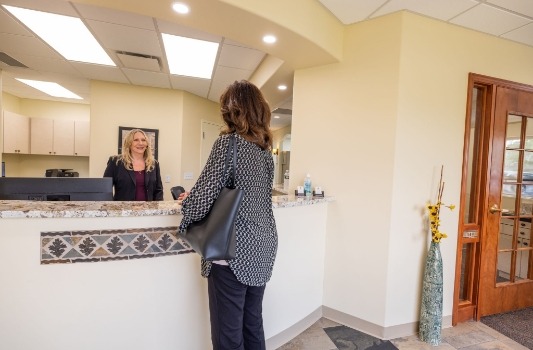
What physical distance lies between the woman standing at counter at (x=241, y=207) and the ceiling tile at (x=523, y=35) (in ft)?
7.73

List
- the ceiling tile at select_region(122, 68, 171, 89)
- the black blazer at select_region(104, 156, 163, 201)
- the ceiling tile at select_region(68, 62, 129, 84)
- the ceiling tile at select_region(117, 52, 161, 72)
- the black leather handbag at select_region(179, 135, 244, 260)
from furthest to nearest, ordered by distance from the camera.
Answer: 1. the ceiling tile at select_region(122, 68, 171, 89)
2. the ceiling tile at select_region(68, 62, 129, 84)
3. the ceiling tile at select_region(117, 52, 161, 72)
4. the black blazer at select_region(104, 156, 163, 201)
5. the black leather handbag at select_region(179, 135, 244, 260)

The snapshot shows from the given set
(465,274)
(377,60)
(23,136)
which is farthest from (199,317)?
(23,136)

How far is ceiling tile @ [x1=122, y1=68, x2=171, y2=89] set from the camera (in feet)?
11.8

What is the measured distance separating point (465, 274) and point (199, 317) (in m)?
2.33

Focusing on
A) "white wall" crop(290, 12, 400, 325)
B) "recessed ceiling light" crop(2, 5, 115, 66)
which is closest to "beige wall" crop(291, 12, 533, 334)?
"white wall" crop(290, 12, 400, 325)

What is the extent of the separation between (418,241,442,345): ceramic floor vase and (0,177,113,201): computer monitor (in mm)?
2258

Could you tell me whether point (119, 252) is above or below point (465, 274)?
above

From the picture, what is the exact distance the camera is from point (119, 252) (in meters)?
1.37

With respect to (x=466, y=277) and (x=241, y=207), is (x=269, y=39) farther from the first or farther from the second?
(x=466, y=277)

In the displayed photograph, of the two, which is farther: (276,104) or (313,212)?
(276,104)

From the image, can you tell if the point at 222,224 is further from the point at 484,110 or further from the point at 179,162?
the point at 179,162

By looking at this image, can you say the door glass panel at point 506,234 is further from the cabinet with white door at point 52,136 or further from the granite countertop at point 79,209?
the cabinet with white door at point 52,136

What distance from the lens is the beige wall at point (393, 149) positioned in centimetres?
210

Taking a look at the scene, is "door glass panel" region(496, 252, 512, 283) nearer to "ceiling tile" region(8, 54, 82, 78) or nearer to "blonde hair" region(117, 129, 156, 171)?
"blonde hair" region(117, 129, 156, 171)
